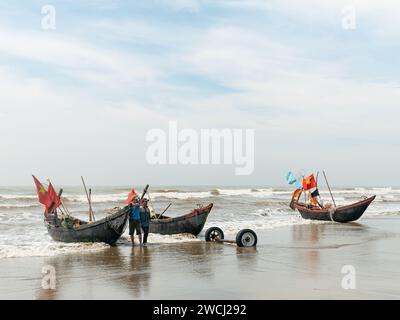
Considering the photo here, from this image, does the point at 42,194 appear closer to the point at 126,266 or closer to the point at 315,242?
the point at 126,266

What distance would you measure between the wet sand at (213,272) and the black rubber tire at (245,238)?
0.89 ft

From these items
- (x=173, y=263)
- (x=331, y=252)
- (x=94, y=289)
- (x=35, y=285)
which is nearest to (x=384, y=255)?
(x=331, y=252)

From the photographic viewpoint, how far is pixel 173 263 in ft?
37.4

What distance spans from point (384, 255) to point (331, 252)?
1427 mm

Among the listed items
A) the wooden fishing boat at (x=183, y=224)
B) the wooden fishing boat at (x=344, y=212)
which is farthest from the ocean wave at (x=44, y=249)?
the wooden fishing boat at (x=344, y=212)

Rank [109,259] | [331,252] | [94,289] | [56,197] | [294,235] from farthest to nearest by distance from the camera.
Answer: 1. [294,235]
2. [56,197]
3. [331,252]
4. [109,259]
5. [94,289]

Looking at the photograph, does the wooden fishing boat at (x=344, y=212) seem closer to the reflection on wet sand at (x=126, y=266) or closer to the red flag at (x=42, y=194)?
the reflection on wet sand at (x=126, y=266)

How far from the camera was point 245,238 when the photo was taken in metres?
14.0

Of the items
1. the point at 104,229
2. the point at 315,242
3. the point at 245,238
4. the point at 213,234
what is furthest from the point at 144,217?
the point at 315,242

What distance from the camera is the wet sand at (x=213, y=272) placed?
8.05 m

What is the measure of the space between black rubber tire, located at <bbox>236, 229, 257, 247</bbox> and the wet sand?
0.89 ft

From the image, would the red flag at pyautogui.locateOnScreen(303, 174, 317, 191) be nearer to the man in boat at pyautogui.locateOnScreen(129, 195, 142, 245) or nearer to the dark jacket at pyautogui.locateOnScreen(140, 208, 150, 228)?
the dark jacket at pyautogui.locateOnScreen(140, 208, 150, 228)

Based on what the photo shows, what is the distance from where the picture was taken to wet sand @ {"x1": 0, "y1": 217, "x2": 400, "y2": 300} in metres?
8.05
